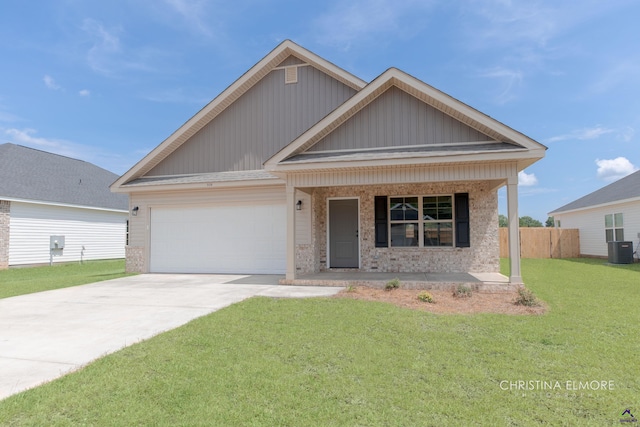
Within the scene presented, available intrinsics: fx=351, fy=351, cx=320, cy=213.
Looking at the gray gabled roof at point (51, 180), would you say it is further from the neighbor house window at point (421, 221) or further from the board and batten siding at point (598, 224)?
the board and batten siding at point (598, 224)

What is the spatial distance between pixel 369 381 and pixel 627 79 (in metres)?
13.4

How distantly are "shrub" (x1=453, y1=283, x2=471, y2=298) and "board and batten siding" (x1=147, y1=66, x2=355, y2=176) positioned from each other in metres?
7.05

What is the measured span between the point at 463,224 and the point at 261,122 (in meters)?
7.42

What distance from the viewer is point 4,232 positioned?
15.0 m

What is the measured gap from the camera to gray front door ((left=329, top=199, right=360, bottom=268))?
11148 mm

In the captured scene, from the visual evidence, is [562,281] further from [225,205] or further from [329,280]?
[225,205]

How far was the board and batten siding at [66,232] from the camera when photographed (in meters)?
15.6

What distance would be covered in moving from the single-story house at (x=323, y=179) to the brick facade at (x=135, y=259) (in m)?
0.05

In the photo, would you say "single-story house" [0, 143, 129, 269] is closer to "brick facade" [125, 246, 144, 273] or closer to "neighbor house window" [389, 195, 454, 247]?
"brick facade" [125, 246, 144, 273]

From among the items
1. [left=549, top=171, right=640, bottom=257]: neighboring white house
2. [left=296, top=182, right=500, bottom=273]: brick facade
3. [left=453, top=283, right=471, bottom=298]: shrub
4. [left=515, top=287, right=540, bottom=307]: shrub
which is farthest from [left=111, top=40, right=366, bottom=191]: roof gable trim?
[left=549, top=171, right=640, bottom=257]: neighboring white house

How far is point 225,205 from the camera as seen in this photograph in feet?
39.4

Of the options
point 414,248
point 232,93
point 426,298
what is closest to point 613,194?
point 414,248

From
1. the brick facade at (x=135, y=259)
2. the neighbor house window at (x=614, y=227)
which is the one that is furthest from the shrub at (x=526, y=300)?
the neighbor house window at (x=614, y=227)

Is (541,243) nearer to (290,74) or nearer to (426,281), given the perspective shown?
(426,281)
